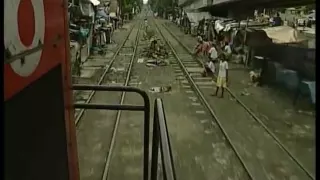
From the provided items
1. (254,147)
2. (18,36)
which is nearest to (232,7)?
(254,147)

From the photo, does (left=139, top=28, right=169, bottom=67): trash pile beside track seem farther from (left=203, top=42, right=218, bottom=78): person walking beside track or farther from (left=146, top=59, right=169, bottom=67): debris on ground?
(left=203, top=42, right=218, bottom=78): person walking beside track

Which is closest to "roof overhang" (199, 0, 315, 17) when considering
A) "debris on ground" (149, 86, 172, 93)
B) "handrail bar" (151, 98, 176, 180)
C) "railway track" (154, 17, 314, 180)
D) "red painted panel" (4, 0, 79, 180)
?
"debris on ground" (149, 86, 172, 93)

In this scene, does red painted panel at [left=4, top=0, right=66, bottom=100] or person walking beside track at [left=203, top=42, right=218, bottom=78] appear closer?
red painted panel at [left=4, top=0, right=66, bottom=100]

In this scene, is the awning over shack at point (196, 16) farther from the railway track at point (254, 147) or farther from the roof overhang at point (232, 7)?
the railway track at point (254, 147)

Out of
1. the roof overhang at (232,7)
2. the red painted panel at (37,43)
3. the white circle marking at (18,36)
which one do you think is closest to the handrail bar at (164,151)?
the red painted panel at (37,43)

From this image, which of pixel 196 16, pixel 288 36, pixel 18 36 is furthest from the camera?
pixel 196 16

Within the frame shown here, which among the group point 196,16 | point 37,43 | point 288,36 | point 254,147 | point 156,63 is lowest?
point 156,63

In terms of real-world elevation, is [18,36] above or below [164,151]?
above

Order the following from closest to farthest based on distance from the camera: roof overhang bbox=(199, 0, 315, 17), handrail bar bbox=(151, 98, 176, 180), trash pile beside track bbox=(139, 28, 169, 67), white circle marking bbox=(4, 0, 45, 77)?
white circle marking bbox=(4, 0, 45, 77)
handrail bar bbox=(151, 98, 176, 180)
roof overhang bbox=(199, 0, 315, 17)
trash pile beside track bbox=(139, 28, 169, 67)

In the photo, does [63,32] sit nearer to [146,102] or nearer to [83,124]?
[146,102]

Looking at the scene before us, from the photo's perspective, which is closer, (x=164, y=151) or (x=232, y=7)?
(x=164, y=151)

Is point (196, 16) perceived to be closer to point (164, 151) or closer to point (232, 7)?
point (232, 7)

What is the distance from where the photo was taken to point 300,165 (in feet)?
22.8

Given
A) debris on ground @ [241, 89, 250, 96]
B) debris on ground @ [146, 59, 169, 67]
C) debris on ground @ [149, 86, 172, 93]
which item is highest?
debris on ground @ [241, 89, 250, 96]
